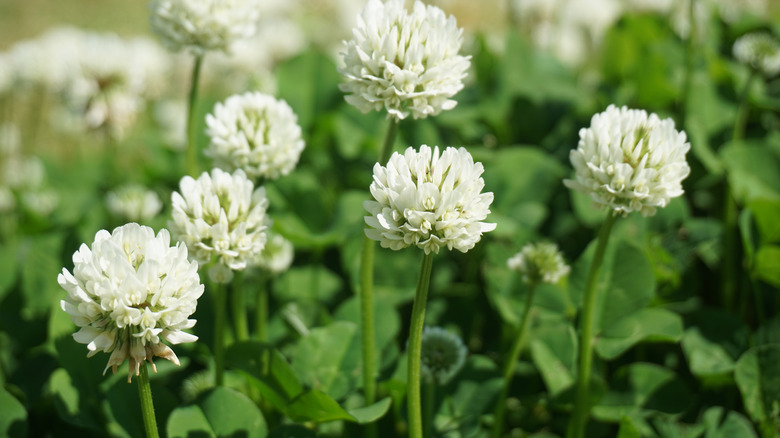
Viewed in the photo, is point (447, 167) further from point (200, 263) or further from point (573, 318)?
point (573, 318)

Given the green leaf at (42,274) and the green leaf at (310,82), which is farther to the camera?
the green leaf at (310,82)

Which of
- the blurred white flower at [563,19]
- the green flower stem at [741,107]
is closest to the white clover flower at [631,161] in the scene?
the green flower stem at [741,107]

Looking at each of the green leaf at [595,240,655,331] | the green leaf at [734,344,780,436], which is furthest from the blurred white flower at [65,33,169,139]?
the green leaf at [734,344,780,436]

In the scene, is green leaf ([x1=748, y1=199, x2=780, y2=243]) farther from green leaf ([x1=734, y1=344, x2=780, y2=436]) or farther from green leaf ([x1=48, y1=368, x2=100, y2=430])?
green leaf ([x1=48, y1=368, x2=100, y2=430])

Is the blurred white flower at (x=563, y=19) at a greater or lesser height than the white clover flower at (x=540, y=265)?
greater

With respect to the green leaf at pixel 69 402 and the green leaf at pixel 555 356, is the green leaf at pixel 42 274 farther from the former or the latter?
the green leaf at pixel 555 356

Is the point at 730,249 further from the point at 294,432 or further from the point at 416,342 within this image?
the point at 294,432

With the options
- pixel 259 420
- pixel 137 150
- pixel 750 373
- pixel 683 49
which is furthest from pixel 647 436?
pixel 137 150

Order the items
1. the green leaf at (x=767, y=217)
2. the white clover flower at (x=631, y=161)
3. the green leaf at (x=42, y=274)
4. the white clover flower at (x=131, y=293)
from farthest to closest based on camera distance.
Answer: the green leaf at (x=42, y=274) → the green leaf at (x=767, y=217) → the white clover flower at (x=631, y=161) → the white clover flower at (x=131, y=293)
